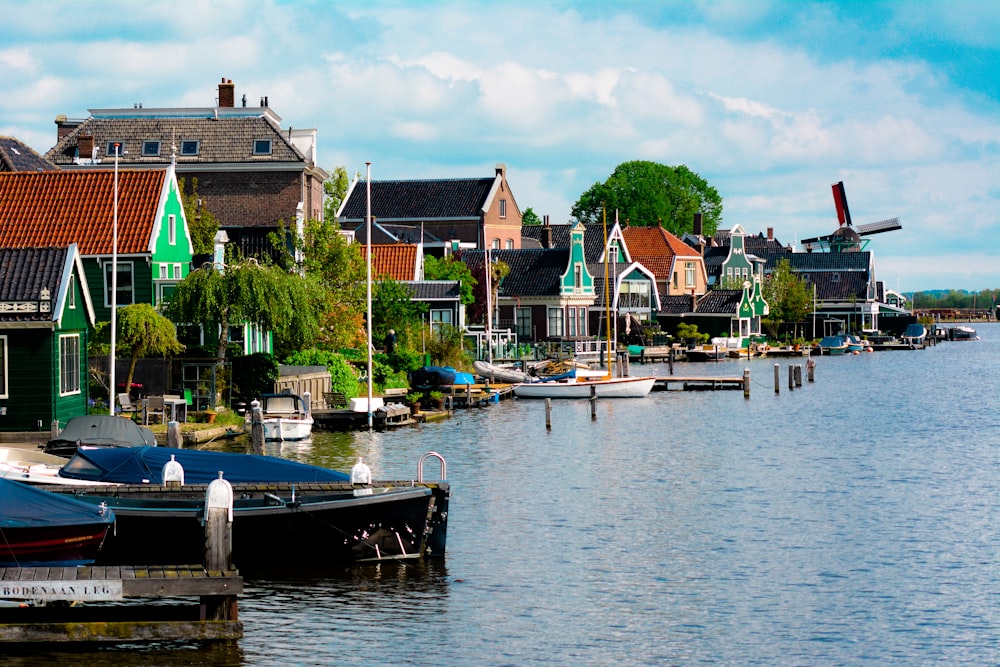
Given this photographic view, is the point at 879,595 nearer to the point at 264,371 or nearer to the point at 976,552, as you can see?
the point at 976,552

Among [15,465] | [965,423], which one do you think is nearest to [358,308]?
[965,423]

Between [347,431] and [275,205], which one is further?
[275,205]

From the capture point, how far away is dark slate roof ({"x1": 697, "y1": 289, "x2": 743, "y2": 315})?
13075 cm

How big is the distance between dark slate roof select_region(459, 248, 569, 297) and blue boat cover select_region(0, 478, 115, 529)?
271 ft

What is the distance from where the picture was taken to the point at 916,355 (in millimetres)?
142875

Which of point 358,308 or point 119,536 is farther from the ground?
point 358,308

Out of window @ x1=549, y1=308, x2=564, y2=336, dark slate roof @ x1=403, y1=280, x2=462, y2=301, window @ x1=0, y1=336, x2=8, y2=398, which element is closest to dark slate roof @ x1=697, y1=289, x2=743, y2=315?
window @ x1=549, y1=308, x2=564, y2=336

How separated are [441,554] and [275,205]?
60796 mm

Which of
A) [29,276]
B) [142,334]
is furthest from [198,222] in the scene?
[29,276]

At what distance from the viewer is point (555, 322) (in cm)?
10956

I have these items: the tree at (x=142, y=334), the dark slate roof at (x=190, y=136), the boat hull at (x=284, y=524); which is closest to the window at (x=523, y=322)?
the dark slate roof at (x=190, y=136)

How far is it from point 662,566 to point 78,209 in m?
38.9

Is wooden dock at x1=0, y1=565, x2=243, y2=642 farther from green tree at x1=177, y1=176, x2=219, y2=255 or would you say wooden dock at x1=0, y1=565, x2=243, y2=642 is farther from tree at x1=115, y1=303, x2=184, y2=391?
green tree at x1=177, y1=176, x2=219, y2=255

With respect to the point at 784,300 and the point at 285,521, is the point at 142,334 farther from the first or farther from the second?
the point at 784,300
